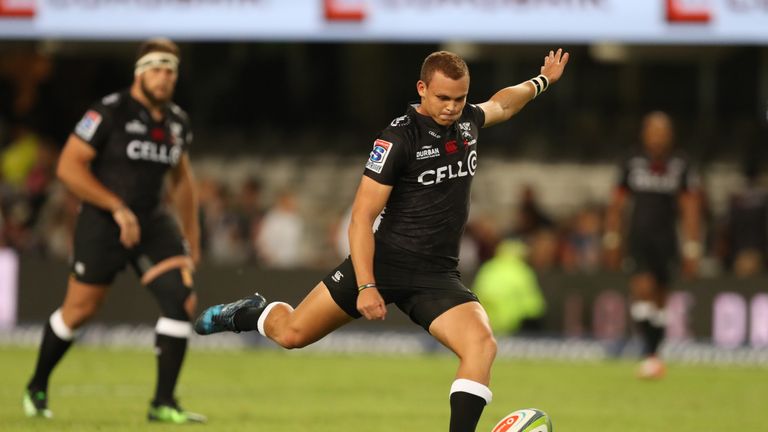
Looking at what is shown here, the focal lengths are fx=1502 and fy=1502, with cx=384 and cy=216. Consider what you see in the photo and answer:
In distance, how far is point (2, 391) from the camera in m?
12.4

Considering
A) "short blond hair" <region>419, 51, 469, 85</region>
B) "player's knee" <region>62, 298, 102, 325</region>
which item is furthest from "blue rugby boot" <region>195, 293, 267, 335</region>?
"short blond hair" <region>419, 51, 469, 85</region>

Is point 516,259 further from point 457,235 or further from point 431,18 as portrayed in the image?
point 457,235

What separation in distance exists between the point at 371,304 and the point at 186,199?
321 cm

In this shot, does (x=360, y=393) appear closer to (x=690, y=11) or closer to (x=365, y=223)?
(x=365, y=223)

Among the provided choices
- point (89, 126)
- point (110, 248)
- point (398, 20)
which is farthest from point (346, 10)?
point (110, 248)

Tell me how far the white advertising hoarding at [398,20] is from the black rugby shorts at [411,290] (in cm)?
876

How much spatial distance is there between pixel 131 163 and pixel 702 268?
12.8 metres

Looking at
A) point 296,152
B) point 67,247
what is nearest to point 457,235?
point 67,247

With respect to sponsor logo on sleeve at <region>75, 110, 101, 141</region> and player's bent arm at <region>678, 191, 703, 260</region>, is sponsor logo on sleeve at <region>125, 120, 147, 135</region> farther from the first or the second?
player's bent arm at <region>678, 191, 703, 260</region>

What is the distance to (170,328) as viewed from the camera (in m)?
10.1

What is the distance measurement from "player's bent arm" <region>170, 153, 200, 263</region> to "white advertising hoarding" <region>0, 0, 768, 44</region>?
259 inches

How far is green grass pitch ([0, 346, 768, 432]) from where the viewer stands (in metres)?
10.5

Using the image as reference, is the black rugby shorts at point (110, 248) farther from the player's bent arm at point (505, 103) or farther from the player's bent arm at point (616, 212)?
the player's bent arm at point (616, 212)

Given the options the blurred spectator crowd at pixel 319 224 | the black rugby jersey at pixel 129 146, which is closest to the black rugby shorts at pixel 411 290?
the black rugby jersey at pixel 129 146
